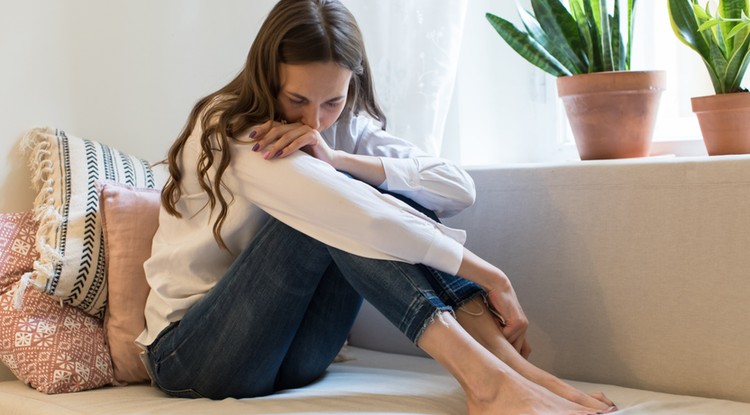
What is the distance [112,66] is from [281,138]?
0.70 metres

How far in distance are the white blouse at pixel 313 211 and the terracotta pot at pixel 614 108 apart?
35 centimetres

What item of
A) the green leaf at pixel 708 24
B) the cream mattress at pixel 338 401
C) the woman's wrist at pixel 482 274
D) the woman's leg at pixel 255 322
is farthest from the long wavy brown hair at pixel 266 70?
the green leaf at pixel 708 24

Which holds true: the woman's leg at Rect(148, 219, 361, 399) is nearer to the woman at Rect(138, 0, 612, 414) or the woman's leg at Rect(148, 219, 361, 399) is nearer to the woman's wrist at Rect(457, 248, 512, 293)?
the woman at Rect(138, 0, 612, 414)

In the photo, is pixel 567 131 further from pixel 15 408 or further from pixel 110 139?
pixel 15 408

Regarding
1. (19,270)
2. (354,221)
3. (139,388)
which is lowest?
(139,388)

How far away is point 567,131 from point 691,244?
85 cm

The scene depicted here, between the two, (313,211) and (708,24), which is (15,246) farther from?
(708,24)

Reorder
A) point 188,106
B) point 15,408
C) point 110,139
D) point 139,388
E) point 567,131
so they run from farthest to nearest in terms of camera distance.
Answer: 1. point 567,131
2. point 188,106
3. point 110,139
4. point 139,388
5. point 15,408

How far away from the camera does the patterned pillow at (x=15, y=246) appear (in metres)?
1.53

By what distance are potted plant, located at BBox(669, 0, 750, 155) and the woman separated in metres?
0.49

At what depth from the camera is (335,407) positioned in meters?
1.31

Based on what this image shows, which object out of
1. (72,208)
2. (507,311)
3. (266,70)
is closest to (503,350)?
(507,311)

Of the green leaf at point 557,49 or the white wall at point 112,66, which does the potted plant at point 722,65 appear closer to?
the green leaf at point 557,49

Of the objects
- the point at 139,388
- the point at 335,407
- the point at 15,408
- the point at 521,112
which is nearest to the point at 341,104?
the point at 335,407
